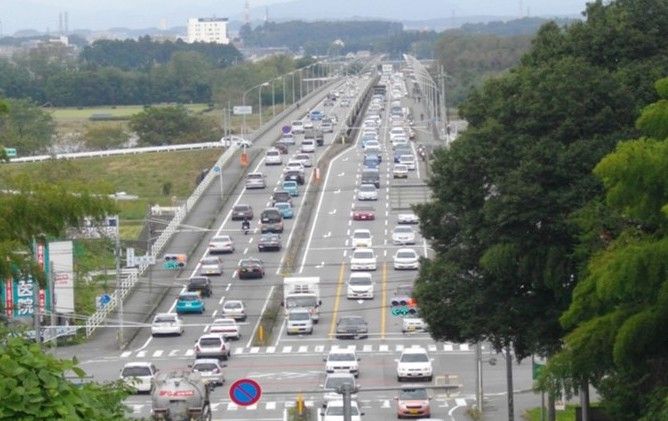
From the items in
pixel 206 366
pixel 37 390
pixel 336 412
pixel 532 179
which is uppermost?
pixel 37 390

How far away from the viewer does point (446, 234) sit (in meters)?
27.6

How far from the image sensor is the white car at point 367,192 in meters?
61.9

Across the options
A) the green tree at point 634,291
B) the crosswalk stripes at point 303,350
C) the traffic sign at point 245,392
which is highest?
the green tree at point 634,291

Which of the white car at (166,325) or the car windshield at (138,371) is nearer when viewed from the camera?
the car windshield at (138,371)

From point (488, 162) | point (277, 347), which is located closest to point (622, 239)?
point (488, 162)

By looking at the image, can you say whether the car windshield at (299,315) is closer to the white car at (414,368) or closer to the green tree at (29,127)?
the white car at (414,368)

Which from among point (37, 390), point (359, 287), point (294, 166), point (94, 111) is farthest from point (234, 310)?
point (94, 111)

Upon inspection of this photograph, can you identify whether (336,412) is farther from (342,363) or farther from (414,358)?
(414,358)

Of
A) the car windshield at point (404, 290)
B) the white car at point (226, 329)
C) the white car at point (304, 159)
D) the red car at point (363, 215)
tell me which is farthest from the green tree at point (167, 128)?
the white car at point (226, 329)

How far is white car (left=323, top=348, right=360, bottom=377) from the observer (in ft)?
111

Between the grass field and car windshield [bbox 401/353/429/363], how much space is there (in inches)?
1171

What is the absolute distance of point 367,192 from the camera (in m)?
62.3

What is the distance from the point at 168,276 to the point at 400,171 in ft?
74.3

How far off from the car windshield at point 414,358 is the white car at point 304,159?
3663 cm
